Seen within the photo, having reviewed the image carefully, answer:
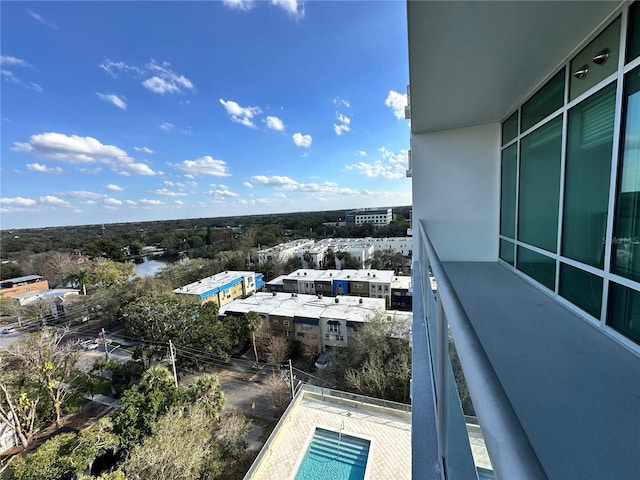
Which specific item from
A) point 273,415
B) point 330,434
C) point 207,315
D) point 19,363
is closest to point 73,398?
point 19,363

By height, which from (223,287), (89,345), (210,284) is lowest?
(89,345)

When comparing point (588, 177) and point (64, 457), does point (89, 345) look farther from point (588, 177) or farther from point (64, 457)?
point (588, 177)

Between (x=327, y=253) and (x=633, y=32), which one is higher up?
(x=633, y=32)

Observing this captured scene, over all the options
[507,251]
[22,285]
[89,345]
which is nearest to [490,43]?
[507,251]

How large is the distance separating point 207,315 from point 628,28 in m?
13.6

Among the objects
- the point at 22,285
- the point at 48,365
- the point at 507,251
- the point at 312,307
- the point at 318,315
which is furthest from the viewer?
the point at 22,285

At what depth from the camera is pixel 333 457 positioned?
24.5 feet

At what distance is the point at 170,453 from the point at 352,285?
46.2 feet

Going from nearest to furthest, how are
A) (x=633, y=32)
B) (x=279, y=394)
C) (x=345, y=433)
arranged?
(x=633, y=32)
(x=345, y=433)
(x=279, y=394)

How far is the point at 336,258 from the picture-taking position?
25516 millimetres

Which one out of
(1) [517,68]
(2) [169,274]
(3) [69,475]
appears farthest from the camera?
(2) [169,274]

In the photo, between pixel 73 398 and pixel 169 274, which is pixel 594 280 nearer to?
pixel 73 398

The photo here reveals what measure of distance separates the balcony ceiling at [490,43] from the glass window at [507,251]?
5.14 feet

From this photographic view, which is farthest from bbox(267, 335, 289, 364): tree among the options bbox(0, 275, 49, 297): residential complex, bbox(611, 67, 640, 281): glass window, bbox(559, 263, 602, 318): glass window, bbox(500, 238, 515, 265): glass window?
bbox(0, 275, 49, 297): residential complex
